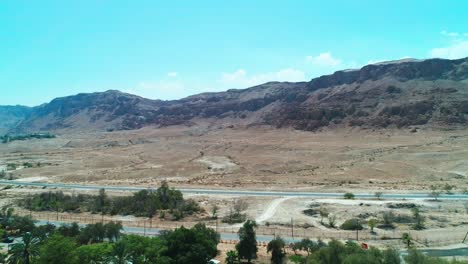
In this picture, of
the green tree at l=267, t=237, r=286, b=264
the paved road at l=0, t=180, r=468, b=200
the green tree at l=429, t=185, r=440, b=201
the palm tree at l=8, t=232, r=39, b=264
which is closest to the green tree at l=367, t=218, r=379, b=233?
the green tree at l=267, t=237, r=286, b=264

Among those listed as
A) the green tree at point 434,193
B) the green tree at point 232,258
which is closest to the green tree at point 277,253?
the green tree at point 232,258

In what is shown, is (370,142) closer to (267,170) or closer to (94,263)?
(267,170)

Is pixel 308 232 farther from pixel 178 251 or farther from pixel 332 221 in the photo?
pixel 178 251

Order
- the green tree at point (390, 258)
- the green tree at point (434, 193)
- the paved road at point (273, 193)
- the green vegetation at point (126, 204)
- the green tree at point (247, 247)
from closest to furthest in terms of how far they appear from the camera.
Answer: the green tree at point (390, 258) < the green tree at point (247, 247) < the green vegetation at point (126, 204) < the green tree at point (434, 193) < the paved road at point (273, 193)

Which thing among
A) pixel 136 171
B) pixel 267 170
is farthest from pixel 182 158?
pixel 267 170

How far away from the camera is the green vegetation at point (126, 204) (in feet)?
189

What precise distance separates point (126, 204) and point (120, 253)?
3336 centimetres

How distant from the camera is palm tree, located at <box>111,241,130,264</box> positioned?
28250 mm

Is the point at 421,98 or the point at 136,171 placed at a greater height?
the point at 421,98

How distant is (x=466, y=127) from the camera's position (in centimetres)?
12356

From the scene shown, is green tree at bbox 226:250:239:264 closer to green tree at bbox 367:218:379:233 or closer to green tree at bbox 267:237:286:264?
green tree at bbox 267:237:286:264

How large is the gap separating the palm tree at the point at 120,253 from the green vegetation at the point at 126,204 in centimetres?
2554

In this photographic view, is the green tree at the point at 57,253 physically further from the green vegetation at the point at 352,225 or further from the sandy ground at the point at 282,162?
the sandy ground at the point at 282,162

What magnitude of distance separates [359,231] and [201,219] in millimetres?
20582
